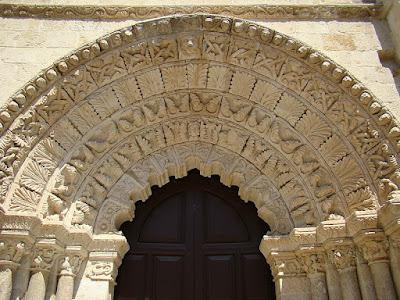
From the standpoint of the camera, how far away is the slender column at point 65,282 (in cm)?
306

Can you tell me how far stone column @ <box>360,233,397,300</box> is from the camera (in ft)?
9.40

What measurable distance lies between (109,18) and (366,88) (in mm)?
2326

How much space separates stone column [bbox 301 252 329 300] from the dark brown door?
0.44m

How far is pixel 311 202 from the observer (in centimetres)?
346

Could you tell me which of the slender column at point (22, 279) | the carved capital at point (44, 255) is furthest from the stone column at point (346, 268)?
the slender column at point (22, 279)

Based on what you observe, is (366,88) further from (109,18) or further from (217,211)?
(109,18)

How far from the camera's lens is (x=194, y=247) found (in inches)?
146

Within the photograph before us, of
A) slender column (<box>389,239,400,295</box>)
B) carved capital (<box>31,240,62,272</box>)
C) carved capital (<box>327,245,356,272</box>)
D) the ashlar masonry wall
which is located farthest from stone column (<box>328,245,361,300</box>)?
carved capital (<box>31,240,62,272</box>)

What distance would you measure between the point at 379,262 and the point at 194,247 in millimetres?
1521

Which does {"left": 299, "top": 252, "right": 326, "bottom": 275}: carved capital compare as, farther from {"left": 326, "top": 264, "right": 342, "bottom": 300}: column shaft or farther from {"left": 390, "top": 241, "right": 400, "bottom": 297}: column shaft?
{"left": 390, "top": 241, "right": 400, "bottom": 297}: column shaft

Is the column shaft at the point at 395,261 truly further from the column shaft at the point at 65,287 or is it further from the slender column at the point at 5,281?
the slender column at the point at 5,281

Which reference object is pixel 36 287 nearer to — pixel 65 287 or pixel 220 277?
pixel 65 287

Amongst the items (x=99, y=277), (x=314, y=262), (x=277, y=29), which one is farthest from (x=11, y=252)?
(x=277, y=29)

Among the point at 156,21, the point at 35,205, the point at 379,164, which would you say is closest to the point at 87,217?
the point at 35,205
